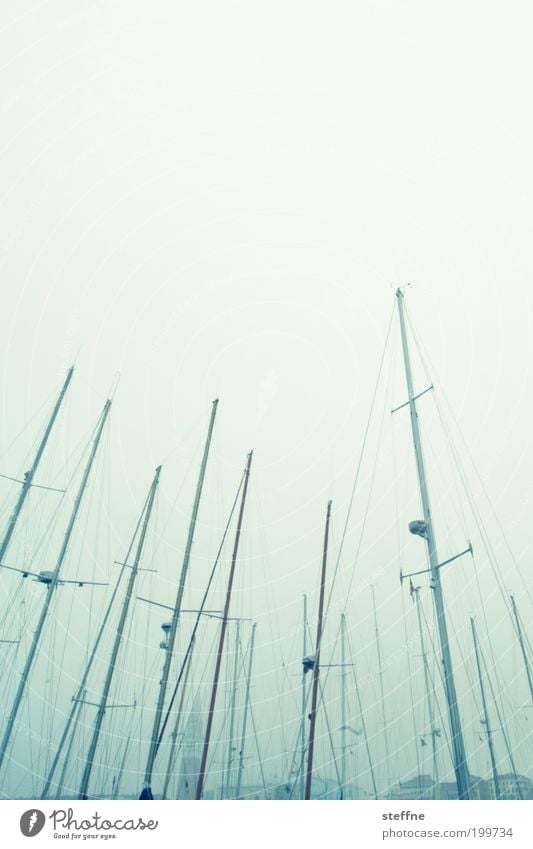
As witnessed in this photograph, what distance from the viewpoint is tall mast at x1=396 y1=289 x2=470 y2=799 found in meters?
6.84

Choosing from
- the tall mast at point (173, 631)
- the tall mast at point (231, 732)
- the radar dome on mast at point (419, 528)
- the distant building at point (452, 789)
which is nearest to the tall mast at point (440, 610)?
the radar dome on mast at point (419, 528)

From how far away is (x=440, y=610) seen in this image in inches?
312

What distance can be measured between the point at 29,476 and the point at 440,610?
11.1 metres

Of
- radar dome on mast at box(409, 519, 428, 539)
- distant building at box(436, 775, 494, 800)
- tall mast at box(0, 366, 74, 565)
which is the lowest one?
distant building at box(436, 775, 494, 800)

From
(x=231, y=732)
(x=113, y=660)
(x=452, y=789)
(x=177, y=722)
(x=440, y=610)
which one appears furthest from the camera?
(x=231, y=732)

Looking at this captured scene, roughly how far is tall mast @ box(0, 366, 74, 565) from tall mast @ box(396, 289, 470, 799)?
9940mm

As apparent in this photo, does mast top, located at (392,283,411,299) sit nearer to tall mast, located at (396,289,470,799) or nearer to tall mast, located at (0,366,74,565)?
tall mast, located at (396,289,470,799)

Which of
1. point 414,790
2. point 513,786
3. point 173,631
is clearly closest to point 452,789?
point 414,790

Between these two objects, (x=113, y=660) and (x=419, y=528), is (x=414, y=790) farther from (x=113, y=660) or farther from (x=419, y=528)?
(x=419, y=528)

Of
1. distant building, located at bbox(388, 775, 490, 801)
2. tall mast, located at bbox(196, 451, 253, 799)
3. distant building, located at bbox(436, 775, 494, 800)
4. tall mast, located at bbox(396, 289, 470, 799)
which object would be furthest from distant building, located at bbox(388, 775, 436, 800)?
tall mast, located at bbox(396, 289, 470, 799)

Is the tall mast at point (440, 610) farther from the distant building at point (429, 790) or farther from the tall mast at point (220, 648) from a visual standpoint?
the distant building at point (429, 790)

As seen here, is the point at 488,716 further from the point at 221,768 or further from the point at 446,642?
the point at 446,642
